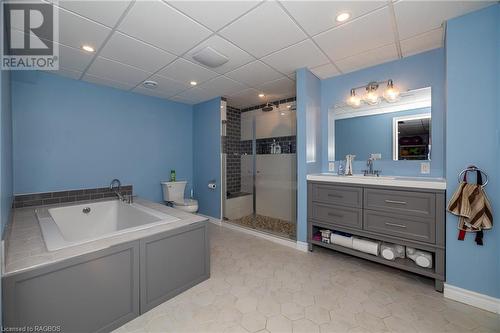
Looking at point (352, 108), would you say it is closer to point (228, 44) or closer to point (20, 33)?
point (228, 44)

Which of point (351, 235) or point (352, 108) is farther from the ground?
point (352, 108)

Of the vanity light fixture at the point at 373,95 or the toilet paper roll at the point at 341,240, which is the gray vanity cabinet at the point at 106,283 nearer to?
the toilet paper roll at the point at 341,240

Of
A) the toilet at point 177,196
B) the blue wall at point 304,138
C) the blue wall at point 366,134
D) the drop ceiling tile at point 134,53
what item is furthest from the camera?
the toilet at point 177,196

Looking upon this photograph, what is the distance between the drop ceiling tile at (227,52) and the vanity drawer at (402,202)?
197 cm

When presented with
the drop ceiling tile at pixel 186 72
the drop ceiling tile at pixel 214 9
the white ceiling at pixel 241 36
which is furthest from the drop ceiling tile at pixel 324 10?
the drop ceiling tile at pixel 186 72

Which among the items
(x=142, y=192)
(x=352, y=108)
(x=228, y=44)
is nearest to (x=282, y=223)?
(x=352, y=108)

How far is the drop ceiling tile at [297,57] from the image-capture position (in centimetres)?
208

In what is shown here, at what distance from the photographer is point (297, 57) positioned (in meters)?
2.28

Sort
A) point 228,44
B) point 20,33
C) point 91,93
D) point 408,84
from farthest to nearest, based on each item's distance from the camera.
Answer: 1. point 91,93
2. point 408,84
3. point 228,44
4. point 20,33

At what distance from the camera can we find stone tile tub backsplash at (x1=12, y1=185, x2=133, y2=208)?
2429 mm

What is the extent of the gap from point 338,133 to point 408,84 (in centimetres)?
92

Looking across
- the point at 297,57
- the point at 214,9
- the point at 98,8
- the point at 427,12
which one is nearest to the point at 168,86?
the point at 98,8

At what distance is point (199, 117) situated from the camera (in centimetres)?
409

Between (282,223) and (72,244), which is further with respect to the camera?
(282,223)
